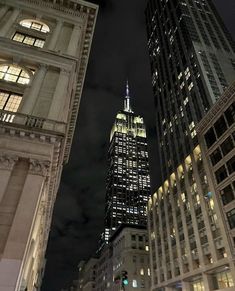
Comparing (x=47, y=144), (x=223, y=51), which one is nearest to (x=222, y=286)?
(x=47, y=144)

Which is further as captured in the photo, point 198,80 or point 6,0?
point 198,80

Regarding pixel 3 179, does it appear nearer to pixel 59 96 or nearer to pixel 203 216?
pixel 59 96

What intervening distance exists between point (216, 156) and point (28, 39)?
44.0 metres

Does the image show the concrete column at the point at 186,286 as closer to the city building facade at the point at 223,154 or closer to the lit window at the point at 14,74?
the city building facade at the point at 223,154

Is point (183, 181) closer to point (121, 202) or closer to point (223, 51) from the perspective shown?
point (223, 51)

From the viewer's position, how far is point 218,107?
53625 mm

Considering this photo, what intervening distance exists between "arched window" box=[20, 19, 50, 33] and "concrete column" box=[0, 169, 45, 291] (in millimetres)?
20409

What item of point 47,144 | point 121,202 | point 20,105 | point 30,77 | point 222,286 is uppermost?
point 121,202

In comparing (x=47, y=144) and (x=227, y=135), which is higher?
(x=227, y=135)

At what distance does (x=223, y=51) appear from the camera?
91688 millimetres

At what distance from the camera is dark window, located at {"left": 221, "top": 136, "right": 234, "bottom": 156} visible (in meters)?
48.0

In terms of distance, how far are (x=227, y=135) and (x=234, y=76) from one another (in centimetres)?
4330

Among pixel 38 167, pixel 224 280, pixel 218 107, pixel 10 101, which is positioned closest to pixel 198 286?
pixel 224 280

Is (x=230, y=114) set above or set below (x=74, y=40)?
above
